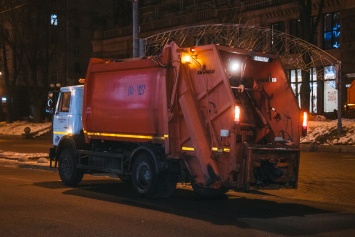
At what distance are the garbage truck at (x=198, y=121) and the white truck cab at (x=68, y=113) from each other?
1041 mm

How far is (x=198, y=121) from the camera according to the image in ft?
38.3

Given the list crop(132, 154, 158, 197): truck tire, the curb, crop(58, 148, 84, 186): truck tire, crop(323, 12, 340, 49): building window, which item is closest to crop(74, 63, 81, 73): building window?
crop(323, 12, 340, 49): building window

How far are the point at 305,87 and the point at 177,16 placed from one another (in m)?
19.5

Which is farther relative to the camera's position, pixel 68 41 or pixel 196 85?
pixel 68 41

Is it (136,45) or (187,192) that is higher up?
(136,45)

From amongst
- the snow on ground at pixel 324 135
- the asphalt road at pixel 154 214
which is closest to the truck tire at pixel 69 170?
the asphalt road at pixel 154 214

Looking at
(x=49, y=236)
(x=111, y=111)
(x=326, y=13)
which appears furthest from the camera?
(x=326, y=13)

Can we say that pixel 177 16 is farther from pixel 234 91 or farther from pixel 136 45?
pixel 234 91

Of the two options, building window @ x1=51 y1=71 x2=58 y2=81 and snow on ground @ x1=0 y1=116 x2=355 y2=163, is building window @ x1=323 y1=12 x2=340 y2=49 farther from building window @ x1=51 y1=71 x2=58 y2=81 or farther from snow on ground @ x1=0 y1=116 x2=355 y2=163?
building window @ x1=51 y1=71 x2=58 y2=81

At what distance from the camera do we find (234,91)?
11.9m

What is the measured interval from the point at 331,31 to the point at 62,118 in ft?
95.5

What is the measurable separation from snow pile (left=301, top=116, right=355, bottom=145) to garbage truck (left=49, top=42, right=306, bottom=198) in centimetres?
1543

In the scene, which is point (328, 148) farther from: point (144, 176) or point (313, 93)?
point (144, 176)

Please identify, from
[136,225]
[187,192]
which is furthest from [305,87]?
[136,225]
